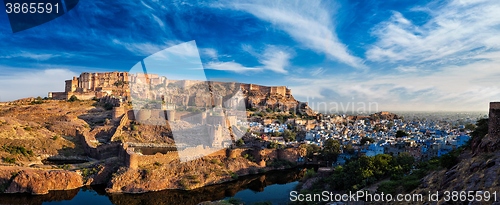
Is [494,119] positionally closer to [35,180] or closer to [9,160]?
[35,180]

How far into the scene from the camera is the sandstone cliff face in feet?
44.0

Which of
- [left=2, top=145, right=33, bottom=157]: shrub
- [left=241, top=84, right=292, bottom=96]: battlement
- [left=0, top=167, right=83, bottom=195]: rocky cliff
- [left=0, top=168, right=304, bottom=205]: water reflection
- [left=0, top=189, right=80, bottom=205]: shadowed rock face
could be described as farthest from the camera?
[left=241, top=84, right=292, bottom=96]: battlement

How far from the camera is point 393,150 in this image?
20.7 meters

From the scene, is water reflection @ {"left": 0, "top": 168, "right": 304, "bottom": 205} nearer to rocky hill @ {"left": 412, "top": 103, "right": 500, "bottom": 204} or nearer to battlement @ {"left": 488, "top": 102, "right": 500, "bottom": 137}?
rocky hill @ {"left": 412, "top": 103, "right": 500, "bottom": 204}

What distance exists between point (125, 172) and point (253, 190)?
659cm

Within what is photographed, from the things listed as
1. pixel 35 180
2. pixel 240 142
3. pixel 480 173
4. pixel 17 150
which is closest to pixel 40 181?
pixel 35 180

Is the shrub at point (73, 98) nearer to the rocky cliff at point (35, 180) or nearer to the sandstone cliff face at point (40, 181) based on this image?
the rocky cliff at point (35, 180)

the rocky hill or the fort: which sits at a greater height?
the fort

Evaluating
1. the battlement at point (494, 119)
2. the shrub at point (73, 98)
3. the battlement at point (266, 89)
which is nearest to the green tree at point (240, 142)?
the battlement at point (494, 119)

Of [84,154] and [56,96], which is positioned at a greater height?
[56,96]

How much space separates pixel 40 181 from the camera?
13.7 meters

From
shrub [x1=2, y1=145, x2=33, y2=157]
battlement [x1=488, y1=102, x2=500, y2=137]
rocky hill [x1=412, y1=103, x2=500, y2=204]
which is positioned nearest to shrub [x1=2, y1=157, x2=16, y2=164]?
shrub [x1=2, y1=145, x2=33, y2=157]

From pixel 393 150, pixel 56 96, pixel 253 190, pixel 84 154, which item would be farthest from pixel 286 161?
pixel 56 96

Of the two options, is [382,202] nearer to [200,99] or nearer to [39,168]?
[39,168]
